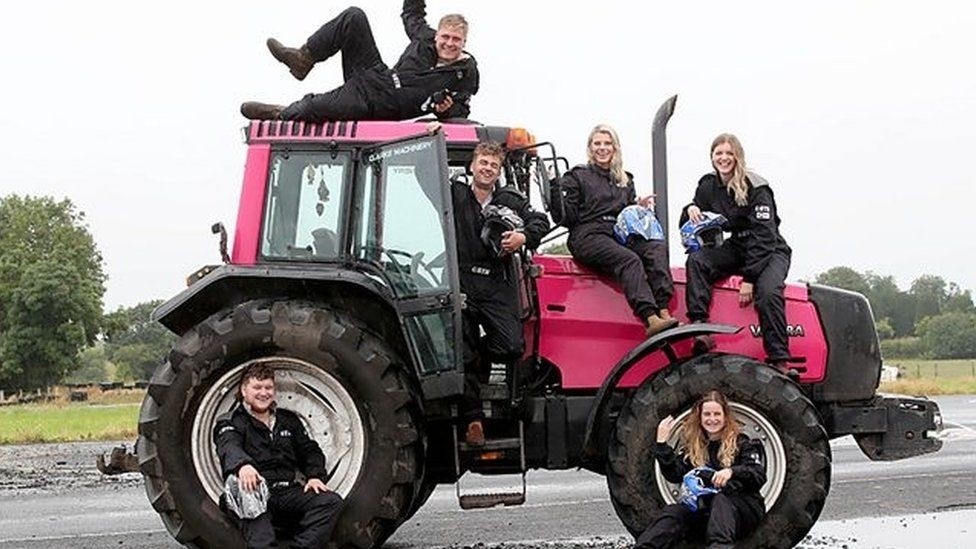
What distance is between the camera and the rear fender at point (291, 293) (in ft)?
24.7

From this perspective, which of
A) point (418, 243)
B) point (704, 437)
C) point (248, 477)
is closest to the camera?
point (248, 477)

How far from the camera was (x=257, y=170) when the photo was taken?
797cm

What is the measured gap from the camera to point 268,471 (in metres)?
7.16

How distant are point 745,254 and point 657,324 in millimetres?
897

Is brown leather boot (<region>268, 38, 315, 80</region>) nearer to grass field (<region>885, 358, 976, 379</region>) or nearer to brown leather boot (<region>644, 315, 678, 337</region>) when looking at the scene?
brown leather boot (<region>644, 315, 678, 337</region>)

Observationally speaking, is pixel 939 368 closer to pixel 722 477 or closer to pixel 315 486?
pixel 722 477

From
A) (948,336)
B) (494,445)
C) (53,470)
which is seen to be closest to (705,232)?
(494,445)

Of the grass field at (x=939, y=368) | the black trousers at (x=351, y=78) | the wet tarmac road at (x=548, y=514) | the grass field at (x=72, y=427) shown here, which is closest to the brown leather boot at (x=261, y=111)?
the black trousers at (x=351, y=78)

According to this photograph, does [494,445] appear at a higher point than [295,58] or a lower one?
lower

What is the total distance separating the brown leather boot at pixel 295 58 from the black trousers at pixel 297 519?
2.76m

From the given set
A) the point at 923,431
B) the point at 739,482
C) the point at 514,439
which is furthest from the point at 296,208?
the point at 923,431

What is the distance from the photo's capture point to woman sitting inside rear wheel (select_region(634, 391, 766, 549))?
7.22 metres

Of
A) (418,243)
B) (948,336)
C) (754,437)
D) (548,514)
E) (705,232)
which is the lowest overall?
(548,514)

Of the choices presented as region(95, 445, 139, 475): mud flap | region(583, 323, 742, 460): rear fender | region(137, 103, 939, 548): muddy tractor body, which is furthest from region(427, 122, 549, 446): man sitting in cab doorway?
region(95, 445, 139, 475): mud flap
